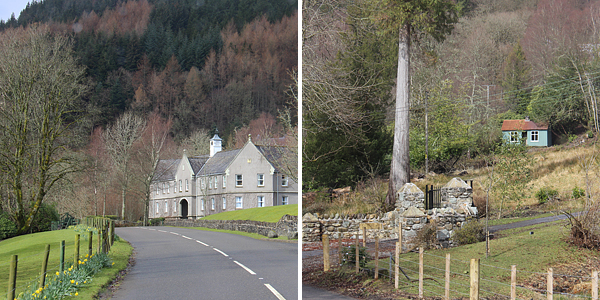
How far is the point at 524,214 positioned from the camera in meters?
5.03

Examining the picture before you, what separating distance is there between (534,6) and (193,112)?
7436 millimetres

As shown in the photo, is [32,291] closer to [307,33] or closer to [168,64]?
[307,33]

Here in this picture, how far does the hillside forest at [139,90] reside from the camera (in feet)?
28.5

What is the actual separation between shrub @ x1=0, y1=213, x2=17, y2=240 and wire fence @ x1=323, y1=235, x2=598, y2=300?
24.6 meters

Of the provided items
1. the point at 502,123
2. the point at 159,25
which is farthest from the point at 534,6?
the point at 159,25

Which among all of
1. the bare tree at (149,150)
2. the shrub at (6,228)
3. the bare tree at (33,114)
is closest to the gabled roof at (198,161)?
the bare tree at (149,150)

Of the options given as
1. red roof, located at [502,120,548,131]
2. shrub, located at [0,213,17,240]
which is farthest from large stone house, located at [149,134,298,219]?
red roof, located at [502,120,548,131]

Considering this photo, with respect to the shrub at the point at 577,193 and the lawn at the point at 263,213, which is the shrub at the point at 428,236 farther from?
the lawn at the point at 263,213

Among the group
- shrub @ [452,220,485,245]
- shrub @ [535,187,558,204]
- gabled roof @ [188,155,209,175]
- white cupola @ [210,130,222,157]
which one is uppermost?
white cupola @ [210,130,222,157]

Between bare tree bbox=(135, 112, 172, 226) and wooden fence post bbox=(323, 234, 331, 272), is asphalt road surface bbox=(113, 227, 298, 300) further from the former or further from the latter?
bare tree bbox=(135, 112, 172, 226)

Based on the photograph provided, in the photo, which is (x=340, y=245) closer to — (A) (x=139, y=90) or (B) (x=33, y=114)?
(A) (x=139, y=90)

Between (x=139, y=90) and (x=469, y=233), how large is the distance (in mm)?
11137

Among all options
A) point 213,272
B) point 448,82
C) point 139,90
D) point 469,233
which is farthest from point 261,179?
point 448,82

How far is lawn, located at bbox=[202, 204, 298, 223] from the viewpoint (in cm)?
1802
